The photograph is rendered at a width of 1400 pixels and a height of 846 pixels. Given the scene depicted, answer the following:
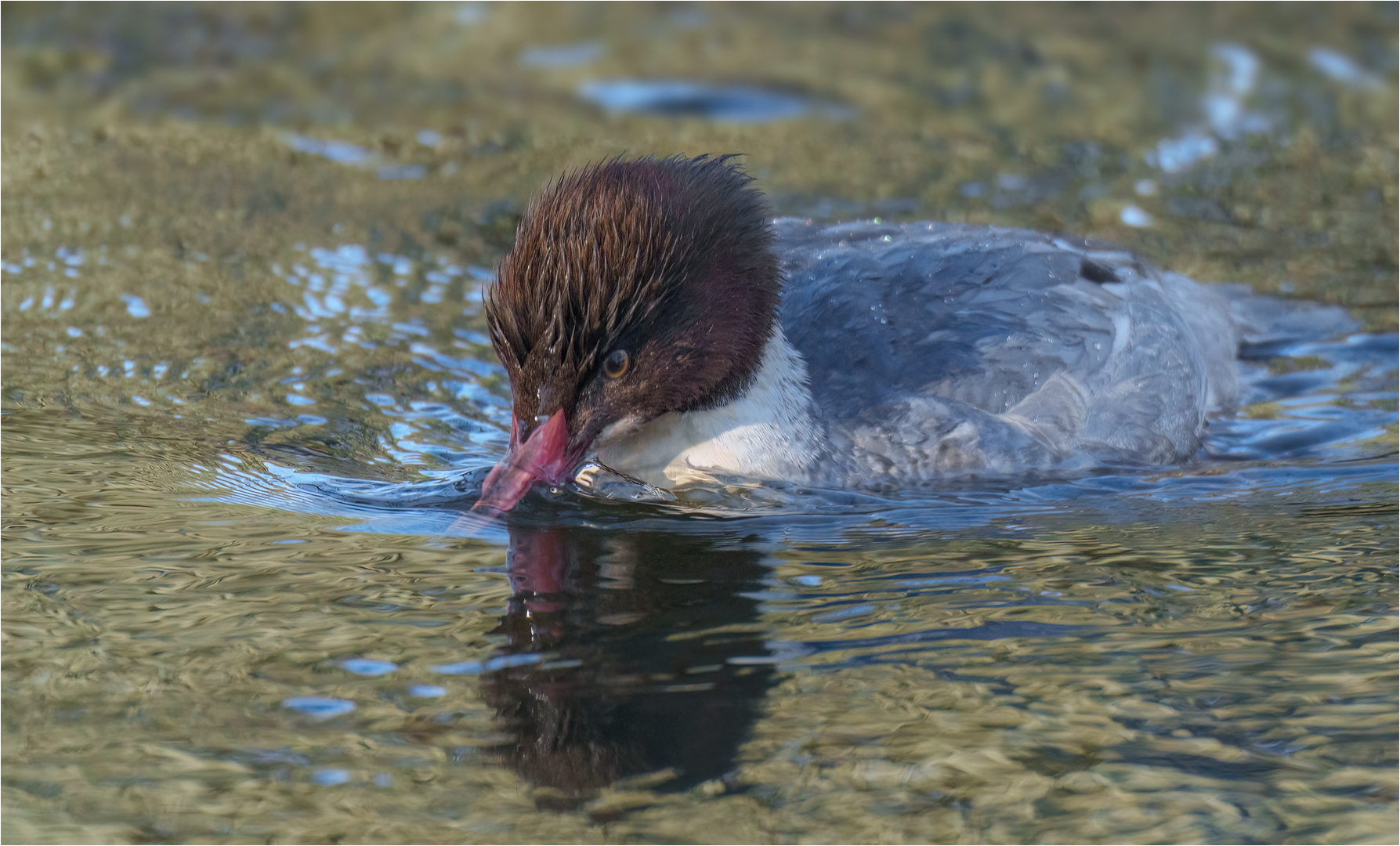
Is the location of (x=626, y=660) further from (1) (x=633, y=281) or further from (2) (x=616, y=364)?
(1) (x=633, y=281)

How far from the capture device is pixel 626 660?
13.6 ft

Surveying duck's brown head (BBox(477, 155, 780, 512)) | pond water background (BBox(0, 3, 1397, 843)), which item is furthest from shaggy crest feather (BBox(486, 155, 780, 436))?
pond water background (BBox(0, 3, 1397, 843))

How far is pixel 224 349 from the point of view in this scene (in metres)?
6.86

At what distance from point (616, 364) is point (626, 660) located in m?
1.35

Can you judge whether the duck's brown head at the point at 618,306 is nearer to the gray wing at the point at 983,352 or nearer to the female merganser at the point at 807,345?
the female merganser at the point at 807,345

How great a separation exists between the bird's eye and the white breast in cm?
41

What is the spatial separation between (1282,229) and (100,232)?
22.2 feet

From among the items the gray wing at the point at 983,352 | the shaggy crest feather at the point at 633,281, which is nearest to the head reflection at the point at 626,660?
the shaggy crest feather at the point at 633,281

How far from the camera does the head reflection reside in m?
3.65

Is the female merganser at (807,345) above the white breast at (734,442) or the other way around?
above

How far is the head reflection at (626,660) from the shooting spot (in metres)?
3.65

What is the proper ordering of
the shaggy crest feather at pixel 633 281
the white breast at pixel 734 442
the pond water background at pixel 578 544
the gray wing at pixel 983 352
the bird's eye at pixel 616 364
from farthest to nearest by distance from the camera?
the gray wing at pixel 983 352, the white breast at pixel 734 442, the bird's eye at pixel 616 364, the shaggy crest feather at pixel 633 281, the pond water background at pixel 578 544

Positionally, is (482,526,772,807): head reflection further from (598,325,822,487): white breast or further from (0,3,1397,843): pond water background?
(598,325,822,487): white breast

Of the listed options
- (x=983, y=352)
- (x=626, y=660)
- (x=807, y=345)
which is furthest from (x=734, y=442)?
(x=626, y=660)
